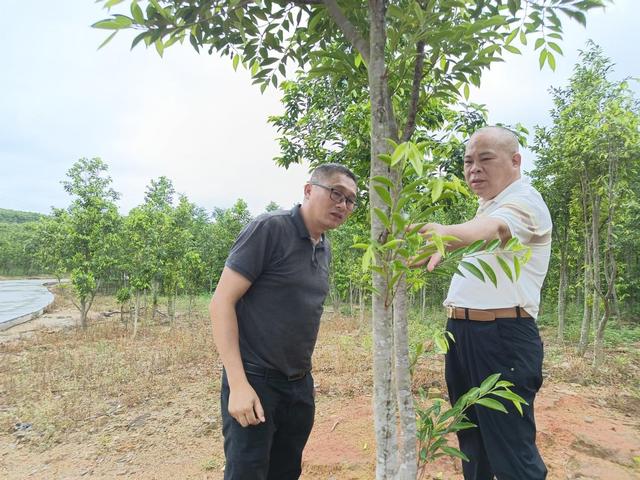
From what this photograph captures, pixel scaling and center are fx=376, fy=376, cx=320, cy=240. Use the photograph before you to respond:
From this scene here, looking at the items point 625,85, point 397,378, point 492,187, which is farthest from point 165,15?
point 625,85

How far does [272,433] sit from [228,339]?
21.8 inches

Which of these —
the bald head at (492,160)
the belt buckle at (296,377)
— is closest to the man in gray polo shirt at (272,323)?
the belt buckle at (296,377)

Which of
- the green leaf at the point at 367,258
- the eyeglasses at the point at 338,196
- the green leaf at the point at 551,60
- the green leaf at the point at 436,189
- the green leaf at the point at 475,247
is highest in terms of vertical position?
the green leaf at the point at 551,60

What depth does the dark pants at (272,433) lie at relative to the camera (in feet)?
5.89

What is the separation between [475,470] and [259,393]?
1226 mm

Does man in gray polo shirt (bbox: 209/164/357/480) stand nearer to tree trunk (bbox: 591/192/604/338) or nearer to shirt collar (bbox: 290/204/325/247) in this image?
shirt collar (bbox: 290/204/325/247)

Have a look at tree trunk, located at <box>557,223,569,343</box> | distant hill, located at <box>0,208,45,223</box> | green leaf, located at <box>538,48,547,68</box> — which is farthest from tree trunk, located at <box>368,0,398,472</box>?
distant hill, located at <box>0,208,45,223</box>

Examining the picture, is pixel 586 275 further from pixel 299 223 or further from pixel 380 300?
pixel 380 300

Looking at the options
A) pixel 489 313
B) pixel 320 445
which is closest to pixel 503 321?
pixel 489 313

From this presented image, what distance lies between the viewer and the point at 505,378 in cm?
178

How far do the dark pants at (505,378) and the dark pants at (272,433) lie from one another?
87 centimetres

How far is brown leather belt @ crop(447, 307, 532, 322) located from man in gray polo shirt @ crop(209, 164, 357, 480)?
2.43 feet

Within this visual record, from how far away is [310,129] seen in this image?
18.6 ft

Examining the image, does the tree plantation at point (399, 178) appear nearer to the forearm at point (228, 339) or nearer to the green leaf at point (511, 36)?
the green leaf at point (511, 36)
